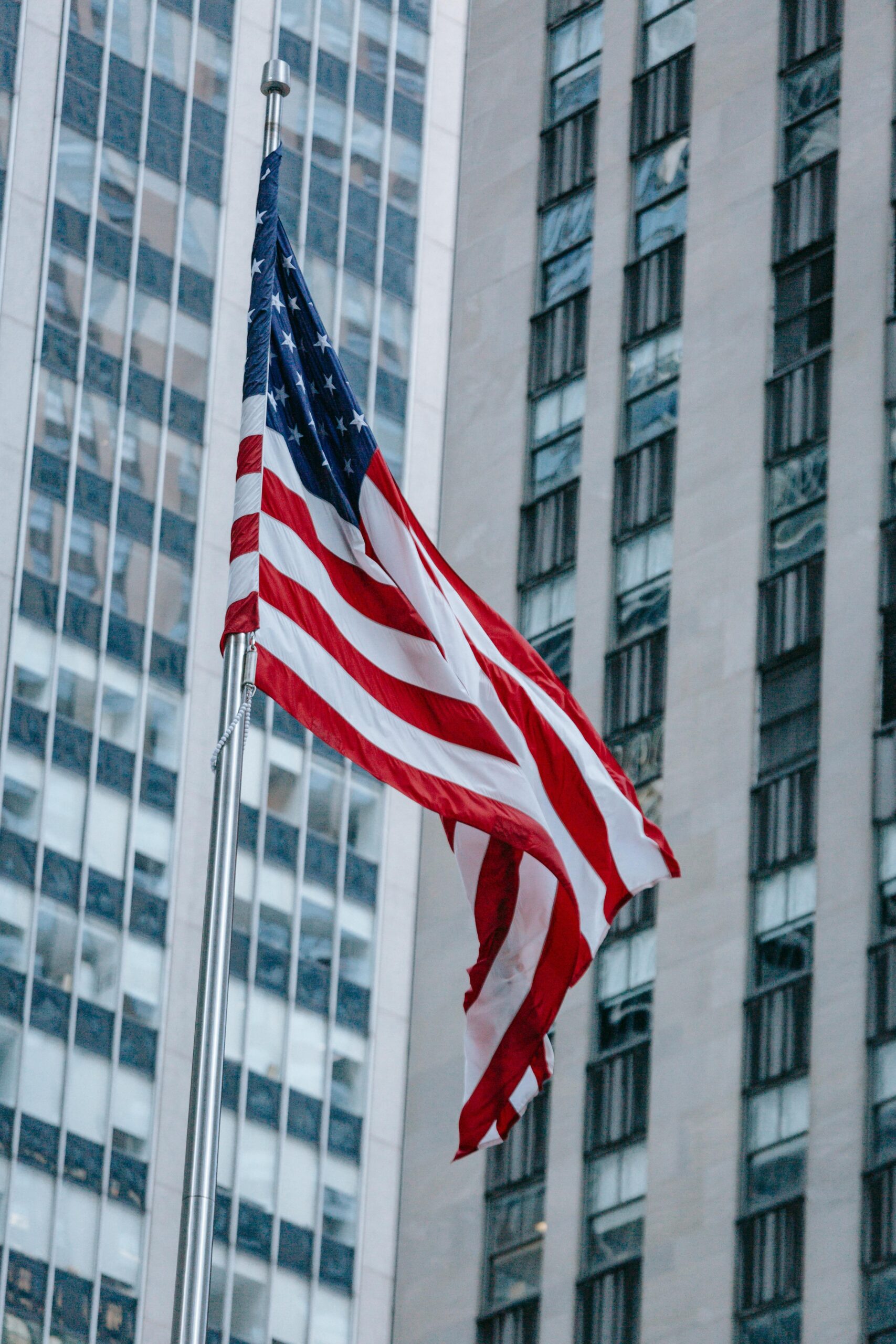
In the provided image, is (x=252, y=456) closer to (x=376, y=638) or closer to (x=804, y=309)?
(x=376, y=638)

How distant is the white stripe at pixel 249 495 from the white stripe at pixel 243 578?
344mm

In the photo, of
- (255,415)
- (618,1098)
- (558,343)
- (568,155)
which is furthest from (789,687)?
(255,415)

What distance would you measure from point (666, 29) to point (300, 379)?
4516 cm

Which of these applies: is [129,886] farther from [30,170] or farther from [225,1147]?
[30,170]

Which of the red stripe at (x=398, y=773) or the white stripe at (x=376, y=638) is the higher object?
the white stripe at (x=376, y=638)

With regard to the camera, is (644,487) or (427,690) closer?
(427,690)

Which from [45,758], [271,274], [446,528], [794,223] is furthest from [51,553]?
[271,274]

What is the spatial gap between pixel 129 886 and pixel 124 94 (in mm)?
20281

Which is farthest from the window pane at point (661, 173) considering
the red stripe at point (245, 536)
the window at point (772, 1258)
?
the red stripe at point (245, 536)

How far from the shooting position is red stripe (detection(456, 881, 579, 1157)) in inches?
824

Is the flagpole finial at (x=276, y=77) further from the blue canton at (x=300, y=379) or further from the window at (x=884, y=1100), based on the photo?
the window at (x=884, y=1100)

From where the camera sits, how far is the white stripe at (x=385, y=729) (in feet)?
61.4

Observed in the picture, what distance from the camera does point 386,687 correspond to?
19531 millimetres

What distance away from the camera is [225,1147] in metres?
63.0
